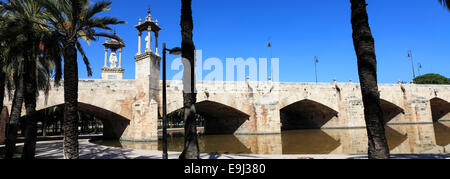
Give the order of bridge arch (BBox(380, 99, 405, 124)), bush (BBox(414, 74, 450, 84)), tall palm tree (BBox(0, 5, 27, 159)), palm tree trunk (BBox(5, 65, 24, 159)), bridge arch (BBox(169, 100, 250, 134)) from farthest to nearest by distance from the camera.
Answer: bush (BBox(414, 74, 450, 84)) → bridge arch (BBox(380, 99, 405, 124)) → bridge arch (BBox(169, 100, 250, 134)) → palm tree trunk (BBox(5, 65, 24, 159)) → tall palm tree (BBox(0, 5, 27, 159))

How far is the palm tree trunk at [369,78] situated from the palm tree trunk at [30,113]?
398 inches

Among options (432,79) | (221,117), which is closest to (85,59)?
(221,117)

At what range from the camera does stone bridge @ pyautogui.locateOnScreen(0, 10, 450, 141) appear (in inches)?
734

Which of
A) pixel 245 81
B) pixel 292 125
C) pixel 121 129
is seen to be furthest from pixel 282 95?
pixel 121 129

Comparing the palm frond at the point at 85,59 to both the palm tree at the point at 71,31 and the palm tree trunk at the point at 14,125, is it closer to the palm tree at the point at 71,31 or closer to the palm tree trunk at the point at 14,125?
the palm tree at the point at 71,31

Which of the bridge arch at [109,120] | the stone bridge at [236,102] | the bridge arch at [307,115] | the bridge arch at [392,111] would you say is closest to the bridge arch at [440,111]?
the stone bridge at [236,102]

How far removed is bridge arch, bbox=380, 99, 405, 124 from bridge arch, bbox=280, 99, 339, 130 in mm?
7858

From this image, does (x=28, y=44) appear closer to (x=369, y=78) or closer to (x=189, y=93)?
(x=189, y=93)

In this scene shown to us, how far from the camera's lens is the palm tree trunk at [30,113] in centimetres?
832

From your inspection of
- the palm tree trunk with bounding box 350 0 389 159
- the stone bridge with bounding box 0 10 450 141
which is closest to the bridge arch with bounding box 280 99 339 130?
the stone bridge with bounding box 0 10 450 141

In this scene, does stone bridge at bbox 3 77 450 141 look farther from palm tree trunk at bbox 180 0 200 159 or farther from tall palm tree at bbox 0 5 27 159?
palm tree trunk at bbox 180 0 200 159

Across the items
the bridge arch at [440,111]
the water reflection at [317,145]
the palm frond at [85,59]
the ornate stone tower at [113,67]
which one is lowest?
the water reflection at [317,145]
